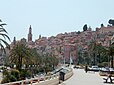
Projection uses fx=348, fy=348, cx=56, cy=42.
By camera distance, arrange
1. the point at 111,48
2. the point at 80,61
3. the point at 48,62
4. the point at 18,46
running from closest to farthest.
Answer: the point at 18,46
the point at 111,48
the point at 48,62
the point at 80,61

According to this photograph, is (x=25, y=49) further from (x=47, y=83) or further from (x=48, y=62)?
(x=48, y=62)

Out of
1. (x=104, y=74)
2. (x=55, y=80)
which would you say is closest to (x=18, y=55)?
(x=104, y=74)

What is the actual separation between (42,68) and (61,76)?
215 feet

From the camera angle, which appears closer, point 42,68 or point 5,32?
point 5,32

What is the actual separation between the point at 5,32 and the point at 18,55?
93.7ft

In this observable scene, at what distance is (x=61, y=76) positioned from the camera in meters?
41.9

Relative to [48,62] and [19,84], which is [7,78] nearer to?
[19,84]

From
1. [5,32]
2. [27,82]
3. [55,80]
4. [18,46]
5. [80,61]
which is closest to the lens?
[27,82]

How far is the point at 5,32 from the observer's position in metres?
44.6

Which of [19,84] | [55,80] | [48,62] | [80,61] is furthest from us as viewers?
[80,61]

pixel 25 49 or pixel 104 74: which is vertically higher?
pixel 25 49

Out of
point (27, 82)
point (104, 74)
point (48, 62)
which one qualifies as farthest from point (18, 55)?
point (48, 62)

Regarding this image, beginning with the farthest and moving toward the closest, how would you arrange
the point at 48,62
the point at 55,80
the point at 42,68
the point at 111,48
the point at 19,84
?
the point at 48,62
the point at 42,68
the point at 111,48
the point at 55,80
the point at 19,84

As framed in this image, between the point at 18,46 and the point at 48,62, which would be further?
the point at 48,62
